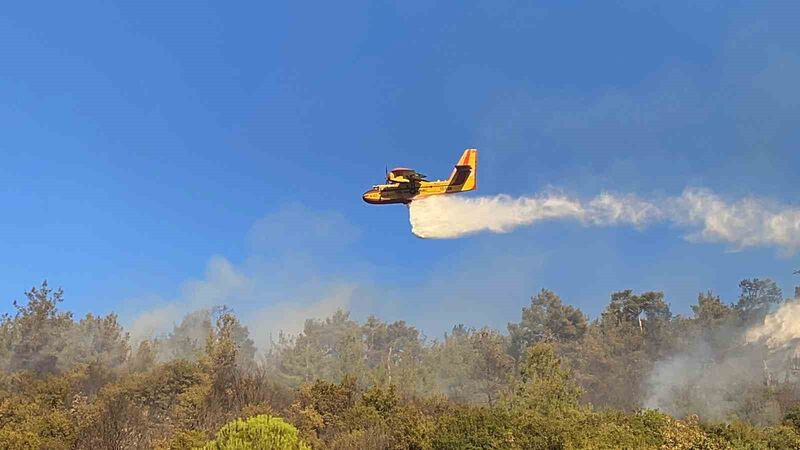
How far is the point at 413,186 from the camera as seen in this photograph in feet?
122

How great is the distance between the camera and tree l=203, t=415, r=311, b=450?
15073mm

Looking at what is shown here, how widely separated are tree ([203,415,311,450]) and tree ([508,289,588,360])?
8460 centimetres

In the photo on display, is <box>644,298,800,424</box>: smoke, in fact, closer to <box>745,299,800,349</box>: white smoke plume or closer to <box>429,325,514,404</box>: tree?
<box>745,299,800,349</box>: white smoke plume

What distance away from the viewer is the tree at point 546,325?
9675 cm

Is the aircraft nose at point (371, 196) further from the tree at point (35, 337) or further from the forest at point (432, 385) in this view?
the tree at point (35, 337)

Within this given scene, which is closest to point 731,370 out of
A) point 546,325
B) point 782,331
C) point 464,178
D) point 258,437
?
point 782,331

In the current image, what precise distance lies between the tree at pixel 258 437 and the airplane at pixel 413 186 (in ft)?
73.4

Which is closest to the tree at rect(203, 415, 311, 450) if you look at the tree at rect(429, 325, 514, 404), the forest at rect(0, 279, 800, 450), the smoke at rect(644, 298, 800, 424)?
the forest at rect(0, 279, 800, 450)

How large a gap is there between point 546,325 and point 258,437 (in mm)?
88201

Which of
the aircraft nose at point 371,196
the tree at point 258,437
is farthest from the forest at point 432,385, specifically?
the aircraft nose at point 371,196

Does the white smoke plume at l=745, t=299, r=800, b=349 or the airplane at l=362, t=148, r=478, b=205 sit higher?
the airplane at l=362, t=148, r=478, b=205

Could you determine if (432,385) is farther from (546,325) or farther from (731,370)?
(731,370)

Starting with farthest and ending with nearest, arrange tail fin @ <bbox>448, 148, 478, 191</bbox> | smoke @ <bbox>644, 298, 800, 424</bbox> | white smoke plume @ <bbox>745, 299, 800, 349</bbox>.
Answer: white smoke plume @ <bbox>745, 299, 800, 349</bbox>, smoke @ <bbox>644, 298, 800, 424</bbox>, tail fin @ <bbox>448, 148, 478, 191</bbox>

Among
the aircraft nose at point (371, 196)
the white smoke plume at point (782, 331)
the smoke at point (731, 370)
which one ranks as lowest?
the smoke at point (731, 370)
